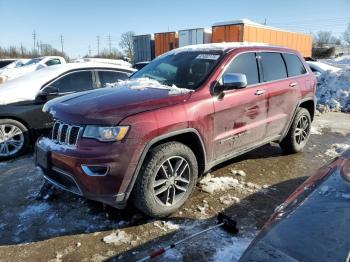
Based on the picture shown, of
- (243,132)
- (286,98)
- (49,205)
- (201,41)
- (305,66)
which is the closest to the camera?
(49,205)

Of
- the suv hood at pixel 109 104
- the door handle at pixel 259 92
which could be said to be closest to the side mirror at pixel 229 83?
the suv hood at pixel 109 104

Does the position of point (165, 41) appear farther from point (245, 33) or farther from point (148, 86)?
point (148, 86)

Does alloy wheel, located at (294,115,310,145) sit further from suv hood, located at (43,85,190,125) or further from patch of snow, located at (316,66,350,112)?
patch of snow, located at (316,66,350,112)

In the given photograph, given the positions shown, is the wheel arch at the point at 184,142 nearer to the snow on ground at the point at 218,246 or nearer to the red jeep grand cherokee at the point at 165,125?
the red jeep grand cherokee at the point at 165,125

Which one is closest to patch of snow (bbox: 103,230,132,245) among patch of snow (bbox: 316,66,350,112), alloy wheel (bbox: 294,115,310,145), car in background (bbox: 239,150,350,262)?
car in background (bbox: 239,150,350,262)

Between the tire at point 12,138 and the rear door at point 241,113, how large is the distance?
3.41 m

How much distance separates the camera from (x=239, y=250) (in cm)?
313

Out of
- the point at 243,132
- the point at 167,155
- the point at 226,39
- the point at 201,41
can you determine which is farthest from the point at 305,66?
the point at 201,41

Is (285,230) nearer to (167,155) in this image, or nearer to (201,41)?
(167,155)

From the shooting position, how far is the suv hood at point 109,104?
3289 mm

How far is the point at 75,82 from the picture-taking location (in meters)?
6.36

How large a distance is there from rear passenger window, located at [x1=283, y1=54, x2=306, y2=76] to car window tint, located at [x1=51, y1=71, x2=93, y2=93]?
3.50m

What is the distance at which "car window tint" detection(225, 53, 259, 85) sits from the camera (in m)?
4.48

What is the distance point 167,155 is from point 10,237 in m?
1.75
